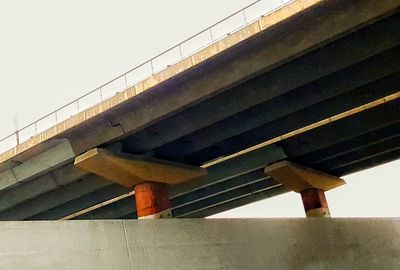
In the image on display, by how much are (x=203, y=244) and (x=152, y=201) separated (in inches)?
145

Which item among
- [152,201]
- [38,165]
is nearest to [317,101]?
[152,201]

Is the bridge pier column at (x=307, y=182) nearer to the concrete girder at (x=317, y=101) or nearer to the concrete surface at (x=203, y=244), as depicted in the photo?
the concrete surface at (x=203, y=244)

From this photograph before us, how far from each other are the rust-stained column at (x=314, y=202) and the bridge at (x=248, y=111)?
2027 millimetres

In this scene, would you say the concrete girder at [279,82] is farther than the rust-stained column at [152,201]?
No

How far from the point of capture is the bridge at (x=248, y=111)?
1009 cm

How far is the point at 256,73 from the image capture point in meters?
10.8

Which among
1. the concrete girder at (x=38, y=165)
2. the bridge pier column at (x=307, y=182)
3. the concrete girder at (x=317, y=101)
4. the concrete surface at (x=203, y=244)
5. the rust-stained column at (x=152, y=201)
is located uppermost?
the concrete girder at (x=38, y=165)

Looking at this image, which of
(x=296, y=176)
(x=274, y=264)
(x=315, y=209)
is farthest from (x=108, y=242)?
(x=315, y=209)

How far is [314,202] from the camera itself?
21.0m

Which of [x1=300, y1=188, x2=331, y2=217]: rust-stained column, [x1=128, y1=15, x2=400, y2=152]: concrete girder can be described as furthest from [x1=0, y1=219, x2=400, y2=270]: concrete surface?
[x1=300, y1=188, x2=331, y2=217]: rust-stained column

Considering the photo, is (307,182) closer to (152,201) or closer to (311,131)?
(311,131)

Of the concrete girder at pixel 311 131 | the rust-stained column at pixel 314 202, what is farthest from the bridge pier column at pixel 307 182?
the concrete girder at pixel 311 131

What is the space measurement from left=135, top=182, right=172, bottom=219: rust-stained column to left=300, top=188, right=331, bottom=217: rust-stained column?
8.77 meters

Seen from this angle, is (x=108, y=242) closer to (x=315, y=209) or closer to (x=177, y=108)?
(x=177, y=108)
